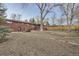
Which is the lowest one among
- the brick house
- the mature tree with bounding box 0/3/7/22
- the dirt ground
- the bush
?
the dirt ground

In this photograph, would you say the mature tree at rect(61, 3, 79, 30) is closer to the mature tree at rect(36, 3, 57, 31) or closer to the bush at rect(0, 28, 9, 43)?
the mature tree at rect(36, 3, 57, 31)

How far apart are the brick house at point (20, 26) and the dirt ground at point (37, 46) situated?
0.05 metres

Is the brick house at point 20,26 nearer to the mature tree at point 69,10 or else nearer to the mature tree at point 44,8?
the mature tree at point 44,8

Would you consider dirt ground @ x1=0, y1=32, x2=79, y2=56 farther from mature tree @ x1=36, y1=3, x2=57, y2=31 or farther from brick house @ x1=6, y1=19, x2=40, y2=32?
mature tree @ x1=36, y1=3, x2=57, y2=31

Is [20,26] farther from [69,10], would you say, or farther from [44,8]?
[69,10]

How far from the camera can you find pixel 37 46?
2.15m

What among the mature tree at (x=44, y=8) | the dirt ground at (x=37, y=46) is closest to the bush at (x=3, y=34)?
the dirt ground at (x=37, y=46)

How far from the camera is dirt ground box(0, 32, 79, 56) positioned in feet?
6.99

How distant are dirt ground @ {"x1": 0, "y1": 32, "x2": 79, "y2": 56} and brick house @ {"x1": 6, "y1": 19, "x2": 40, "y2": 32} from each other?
0.17ft

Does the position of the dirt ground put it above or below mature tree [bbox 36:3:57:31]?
below

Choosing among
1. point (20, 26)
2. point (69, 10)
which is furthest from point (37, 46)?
point (69, 10)

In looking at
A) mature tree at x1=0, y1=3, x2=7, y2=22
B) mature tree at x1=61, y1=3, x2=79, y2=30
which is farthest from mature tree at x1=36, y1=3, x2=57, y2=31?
mature tree at x1=0, y1=3, x2=7, y2=22

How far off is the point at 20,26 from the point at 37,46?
283 mm

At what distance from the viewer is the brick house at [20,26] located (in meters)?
2.17
